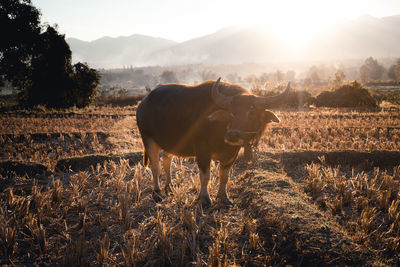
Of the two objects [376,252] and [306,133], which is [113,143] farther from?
[376,252]

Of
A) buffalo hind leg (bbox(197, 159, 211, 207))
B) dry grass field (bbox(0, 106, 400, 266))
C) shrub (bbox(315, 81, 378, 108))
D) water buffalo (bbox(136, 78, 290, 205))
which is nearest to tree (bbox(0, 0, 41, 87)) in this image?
dry grass field (bbox(0, 106, 400, 266))

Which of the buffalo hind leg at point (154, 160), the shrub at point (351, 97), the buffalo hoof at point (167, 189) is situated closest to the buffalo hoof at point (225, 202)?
the buffalo hoof at point (167, 189)

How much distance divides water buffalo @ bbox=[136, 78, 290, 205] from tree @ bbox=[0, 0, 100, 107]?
23.1 metres

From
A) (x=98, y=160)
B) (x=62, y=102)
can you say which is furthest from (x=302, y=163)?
(x=62, y=102)

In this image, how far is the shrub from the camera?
74.1 feet

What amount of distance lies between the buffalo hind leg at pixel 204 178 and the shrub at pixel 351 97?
75.3 feet

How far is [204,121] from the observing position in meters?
3.91

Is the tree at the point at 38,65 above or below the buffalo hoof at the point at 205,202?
above

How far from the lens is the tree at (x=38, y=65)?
20.9 metres

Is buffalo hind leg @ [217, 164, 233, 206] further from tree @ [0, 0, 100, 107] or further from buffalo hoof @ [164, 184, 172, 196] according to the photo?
tree @ [0, 0, 100, 107]

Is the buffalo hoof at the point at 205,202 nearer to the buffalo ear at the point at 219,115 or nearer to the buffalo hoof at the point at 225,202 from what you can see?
the buffalo hoof at the point at 225,202

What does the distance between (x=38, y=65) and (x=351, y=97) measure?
29.9m

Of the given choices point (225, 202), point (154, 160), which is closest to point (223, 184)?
point (225, 202)

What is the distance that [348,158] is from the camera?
7180 millimetres
